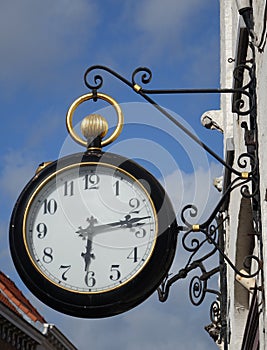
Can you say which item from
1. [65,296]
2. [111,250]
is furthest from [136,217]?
[65,296]

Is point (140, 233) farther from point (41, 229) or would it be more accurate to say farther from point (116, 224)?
point (41, 229)

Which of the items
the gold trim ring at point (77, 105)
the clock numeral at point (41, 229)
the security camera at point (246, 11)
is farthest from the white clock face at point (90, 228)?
the security camera at point (246, 11)

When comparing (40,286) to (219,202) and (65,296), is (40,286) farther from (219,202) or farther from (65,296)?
(219,202)

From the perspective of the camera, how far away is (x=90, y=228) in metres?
5.20

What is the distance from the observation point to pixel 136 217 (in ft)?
16.8

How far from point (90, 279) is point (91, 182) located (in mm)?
520

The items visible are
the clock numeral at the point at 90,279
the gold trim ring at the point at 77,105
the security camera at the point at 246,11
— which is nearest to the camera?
the clock numeral at the point at 90,279

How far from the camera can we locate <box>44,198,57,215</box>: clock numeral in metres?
5.27

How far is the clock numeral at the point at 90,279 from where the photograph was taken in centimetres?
512

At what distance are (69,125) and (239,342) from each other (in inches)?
153

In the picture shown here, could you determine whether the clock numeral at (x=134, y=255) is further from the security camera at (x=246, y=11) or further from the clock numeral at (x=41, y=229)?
the security camera at (x=246, y=11)

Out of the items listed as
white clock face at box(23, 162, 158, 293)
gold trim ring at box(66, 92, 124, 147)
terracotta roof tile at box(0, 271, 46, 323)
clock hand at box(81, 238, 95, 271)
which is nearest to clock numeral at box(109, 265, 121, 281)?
white clock face at box(23, 162, 158, 293)

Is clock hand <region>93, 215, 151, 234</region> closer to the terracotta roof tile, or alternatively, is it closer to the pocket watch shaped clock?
the pocket watch shaped clock

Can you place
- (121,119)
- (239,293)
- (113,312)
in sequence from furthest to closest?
(239,293)
(121,119)
(113,312)
